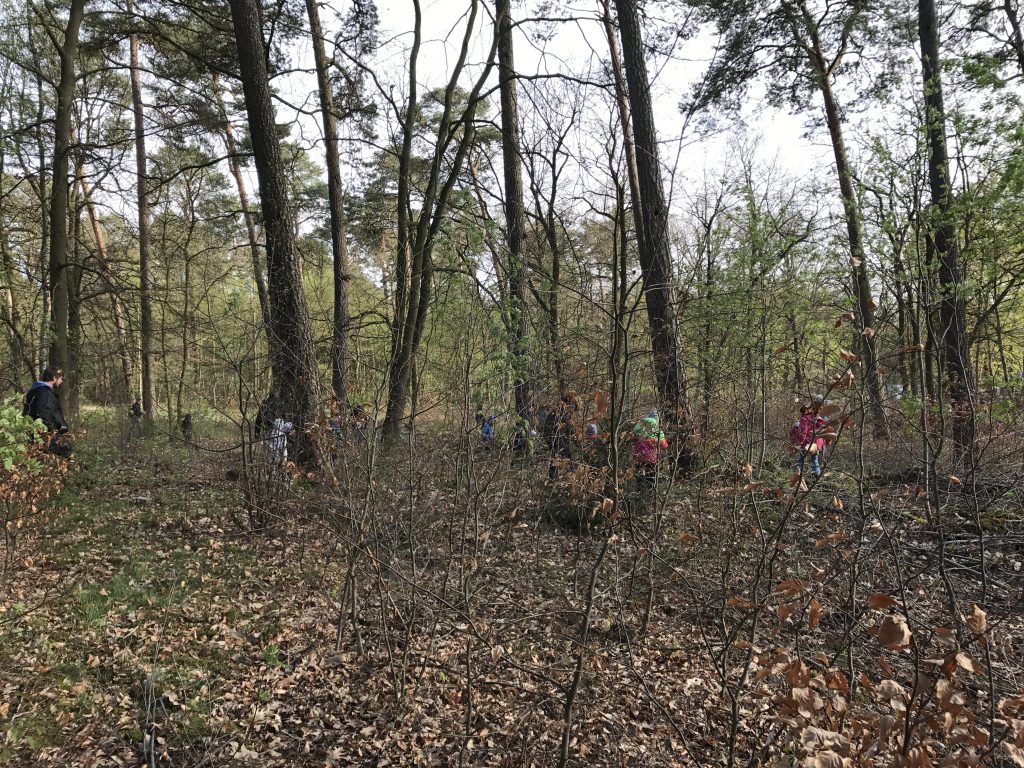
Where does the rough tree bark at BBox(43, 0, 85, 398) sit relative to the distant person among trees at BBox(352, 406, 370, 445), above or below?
above

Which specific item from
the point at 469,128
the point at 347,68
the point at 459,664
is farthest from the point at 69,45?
the point at 459,664

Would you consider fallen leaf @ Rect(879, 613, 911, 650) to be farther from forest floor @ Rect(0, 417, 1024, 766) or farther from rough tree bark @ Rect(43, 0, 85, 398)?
rough tree bark @ Rect(43, 0, 85, 398)

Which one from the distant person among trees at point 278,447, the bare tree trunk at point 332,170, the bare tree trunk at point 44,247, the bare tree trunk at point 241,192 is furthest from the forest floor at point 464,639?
the bare tree trunk at point 241,192

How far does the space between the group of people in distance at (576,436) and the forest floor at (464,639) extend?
1.22ft

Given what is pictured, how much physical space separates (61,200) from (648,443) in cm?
873

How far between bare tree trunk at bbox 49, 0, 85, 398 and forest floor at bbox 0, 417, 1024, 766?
347 cm

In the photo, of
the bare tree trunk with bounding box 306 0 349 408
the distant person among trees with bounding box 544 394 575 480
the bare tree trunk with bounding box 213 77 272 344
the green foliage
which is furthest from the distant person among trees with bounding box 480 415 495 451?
the bare tree trunk with bounding box 213 77 272 344

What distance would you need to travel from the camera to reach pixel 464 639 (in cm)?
429

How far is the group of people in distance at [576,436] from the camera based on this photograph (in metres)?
4.28


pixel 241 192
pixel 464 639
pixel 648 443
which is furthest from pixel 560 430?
pixel 241 192

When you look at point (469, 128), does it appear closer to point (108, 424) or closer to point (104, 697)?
point (104, 697)

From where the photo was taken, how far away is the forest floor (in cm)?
266

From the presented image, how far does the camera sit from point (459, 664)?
12.8ft

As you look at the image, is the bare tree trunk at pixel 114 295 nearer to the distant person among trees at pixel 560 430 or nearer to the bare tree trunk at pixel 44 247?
the bare tree trunk at pixel 44 247
